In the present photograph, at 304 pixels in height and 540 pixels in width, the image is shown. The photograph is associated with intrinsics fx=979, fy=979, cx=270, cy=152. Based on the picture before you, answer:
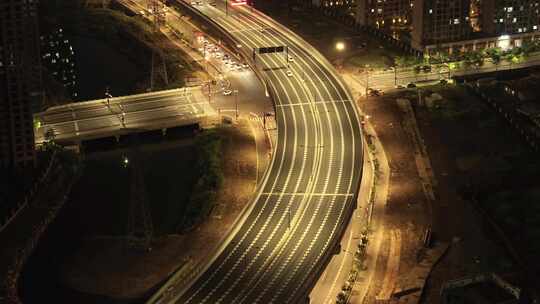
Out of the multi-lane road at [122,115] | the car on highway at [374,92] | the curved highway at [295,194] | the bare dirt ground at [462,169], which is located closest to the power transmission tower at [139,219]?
the curved highway at [295,194]

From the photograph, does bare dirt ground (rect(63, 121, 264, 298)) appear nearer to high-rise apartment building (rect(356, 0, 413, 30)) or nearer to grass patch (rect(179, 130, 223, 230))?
grass patch (rect(179, 130, 223, 230))

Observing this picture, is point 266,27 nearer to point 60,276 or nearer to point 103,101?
point 103,101

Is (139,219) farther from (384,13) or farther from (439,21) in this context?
(384,13)

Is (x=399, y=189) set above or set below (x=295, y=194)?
below

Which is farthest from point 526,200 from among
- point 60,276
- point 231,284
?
point 60,276

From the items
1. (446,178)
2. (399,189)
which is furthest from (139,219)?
(446,178)

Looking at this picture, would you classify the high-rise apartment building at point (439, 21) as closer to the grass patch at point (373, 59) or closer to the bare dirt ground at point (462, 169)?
the grass patch at point (373, 59)
